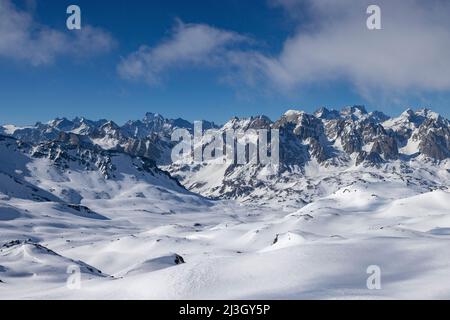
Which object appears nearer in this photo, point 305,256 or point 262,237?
point 305,256

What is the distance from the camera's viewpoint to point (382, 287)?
85.3 feet

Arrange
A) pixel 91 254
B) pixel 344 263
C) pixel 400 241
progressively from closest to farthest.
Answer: pixel 344 263, pixel 400 241, pixel 91 254

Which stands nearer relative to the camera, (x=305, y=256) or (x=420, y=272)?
(x=420, y=272)
